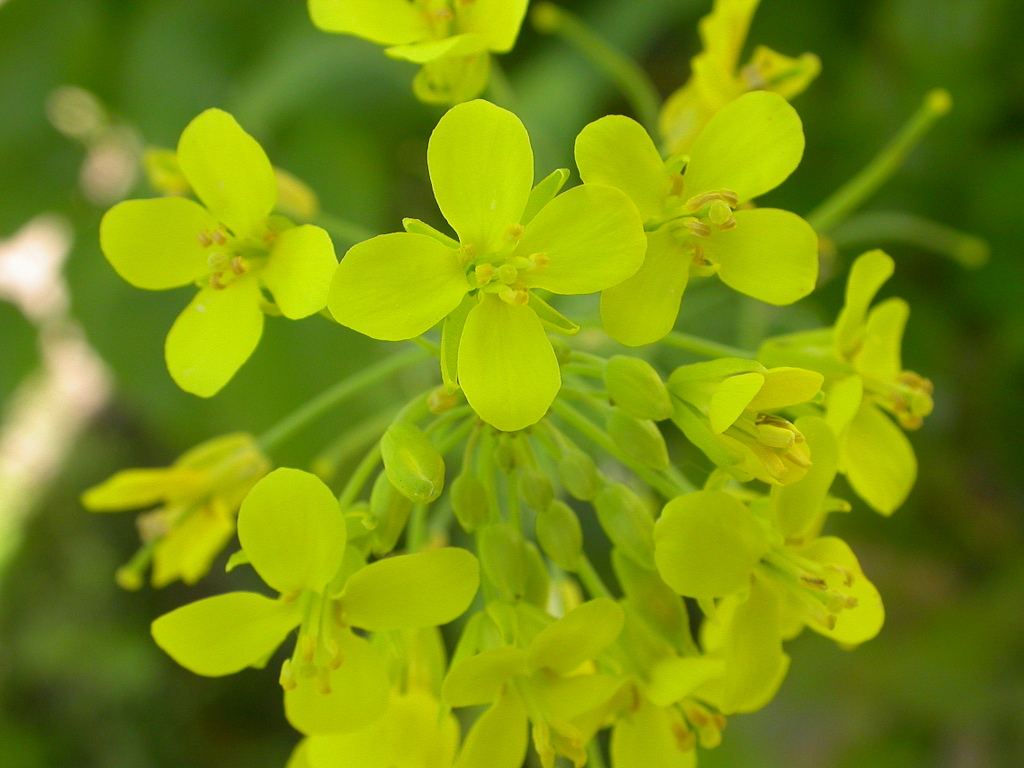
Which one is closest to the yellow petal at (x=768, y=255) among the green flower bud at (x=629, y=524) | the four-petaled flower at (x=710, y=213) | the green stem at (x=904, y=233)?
the four-petaled flower at (x=710, y=213)

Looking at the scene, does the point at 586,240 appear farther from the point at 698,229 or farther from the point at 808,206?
the point at 808,206

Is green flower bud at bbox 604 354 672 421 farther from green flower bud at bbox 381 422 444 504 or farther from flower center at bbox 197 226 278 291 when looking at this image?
flower center at bbox 197 226 278 291

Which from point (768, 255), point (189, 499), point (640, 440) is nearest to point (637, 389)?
point (640, 440)

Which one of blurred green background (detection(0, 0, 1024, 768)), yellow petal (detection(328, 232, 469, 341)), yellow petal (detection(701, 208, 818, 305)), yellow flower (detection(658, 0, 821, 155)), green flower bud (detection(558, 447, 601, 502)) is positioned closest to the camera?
yellow petal (detection(328, 232, 469, 341))

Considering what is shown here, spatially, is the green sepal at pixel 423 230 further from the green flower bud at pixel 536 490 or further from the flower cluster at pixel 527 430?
the green flower bud at pixel 536 490

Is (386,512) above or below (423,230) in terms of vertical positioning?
below

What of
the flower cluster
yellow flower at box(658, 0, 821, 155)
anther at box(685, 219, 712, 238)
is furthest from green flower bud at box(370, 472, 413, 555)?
yellow flower at box(658, 0, 821, 155)
